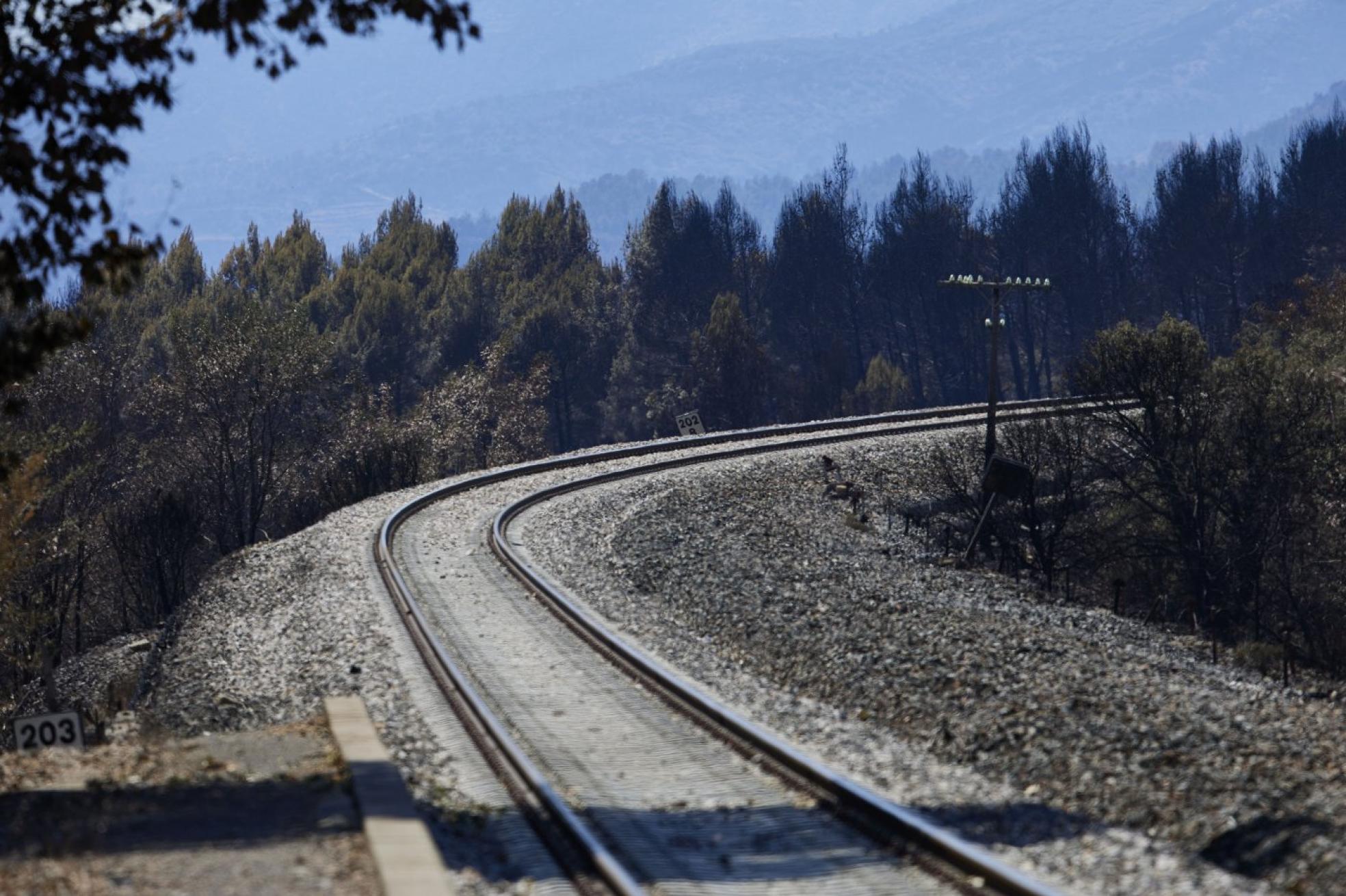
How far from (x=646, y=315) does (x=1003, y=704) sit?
10550cm

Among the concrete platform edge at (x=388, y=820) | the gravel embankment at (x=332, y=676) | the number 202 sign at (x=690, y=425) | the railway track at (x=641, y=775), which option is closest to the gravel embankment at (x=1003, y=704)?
the railway track at (x=641, y=775)

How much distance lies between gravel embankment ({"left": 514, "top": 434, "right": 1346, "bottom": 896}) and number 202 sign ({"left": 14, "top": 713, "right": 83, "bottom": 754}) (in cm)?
634

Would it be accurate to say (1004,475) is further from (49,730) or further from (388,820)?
(388,820)

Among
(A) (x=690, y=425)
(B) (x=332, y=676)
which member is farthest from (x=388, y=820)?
(A) (x=690, y=425)

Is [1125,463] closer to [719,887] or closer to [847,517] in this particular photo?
[847,517]

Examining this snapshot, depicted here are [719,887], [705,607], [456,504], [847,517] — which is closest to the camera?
[719,887]

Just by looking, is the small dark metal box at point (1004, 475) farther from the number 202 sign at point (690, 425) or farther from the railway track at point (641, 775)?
the number 202 sign at point (690, 425)

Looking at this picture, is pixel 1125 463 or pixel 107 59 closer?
pixel 107 59

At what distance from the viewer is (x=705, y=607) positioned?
68.4 ft

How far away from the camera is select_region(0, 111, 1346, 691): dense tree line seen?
2736 inches

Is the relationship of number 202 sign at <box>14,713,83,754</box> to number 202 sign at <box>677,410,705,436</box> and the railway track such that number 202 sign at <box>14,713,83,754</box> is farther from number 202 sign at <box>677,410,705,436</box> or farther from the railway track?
number 202 sign at <box>677,410,705,436</box>

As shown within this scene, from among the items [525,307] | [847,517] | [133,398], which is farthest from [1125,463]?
[525,307]

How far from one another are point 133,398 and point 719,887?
70.6m

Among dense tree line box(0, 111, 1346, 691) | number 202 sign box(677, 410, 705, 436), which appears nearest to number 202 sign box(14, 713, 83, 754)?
number 202 sign box(677, 410, 705, 436)
